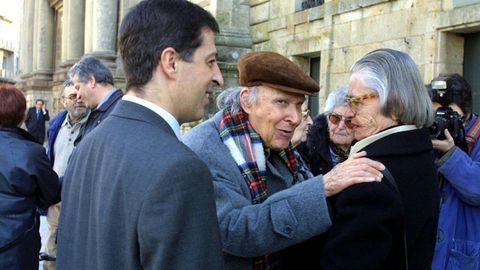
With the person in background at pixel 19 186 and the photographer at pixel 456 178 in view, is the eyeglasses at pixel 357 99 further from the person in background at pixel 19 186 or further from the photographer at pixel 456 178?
the person in background at pixel 19 186

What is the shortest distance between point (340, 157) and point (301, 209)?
2.18m

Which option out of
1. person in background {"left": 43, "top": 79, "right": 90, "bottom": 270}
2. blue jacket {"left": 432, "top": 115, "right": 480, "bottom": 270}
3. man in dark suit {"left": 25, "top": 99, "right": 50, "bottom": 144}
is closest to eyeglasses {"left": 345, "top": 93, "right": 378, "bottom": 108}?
blue jacket {"left": 432, "top": 115, "right": 480, "bottom": 270}

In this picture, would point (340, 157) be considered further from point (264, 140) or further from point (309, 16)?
point (309, 16)

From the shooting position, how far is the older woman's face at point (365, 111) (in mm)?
1997

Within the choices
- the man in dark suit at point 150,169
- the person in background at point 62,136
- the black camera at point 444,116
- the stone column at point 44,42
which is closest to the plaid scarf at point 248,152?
the man in dark suit at point 150,169

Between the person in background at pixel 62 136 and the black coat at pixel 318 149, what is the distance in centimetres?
195

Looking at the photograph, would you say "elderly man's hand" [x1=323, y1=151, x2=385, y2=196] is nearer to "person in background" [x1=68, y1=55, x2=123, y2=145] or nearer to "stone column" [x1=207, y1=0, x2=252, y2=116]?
"person in background" [x1=68, y1=55, x2=123, y2=145]

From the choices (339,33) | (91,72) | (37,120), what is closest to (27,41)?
(37,120)

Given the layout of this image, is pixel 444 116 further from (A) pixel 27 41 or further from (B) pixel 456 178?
(A) pixel 27 41

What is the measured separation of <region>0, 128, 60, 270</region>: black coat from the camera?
3.36 m

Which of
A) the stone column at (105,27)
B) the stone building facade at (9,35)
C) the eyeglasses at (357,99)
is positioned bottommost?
the eyeglasses at (357,99)

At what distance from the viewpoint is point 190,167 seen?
4.28ft

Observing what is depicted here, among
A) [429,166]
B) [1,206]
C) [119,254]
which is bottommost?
[1,206]

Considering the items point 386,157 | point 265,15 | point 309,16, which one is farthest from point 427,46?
point 386,157
